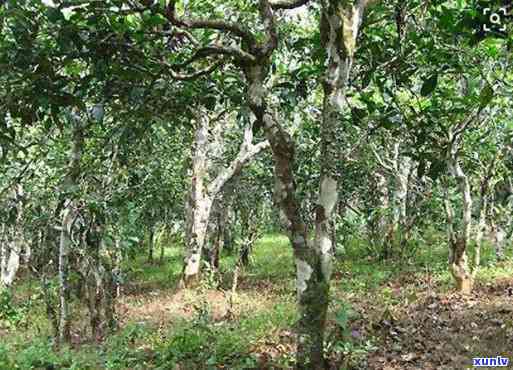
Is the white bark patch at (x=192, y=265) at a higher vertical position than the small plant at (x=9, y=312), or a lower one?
higher

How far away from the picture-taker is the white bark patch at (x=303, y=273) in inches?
184

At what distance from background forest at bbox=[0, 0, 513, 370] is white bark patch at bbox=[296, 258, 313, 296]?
2cm

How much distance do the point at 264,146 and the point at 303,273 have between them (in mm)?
8892

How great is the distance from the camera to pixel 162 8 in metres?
4.00

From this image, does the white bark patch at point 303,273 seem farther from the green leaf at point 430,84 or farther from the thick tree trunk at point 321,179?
the green leaf at point 430,84

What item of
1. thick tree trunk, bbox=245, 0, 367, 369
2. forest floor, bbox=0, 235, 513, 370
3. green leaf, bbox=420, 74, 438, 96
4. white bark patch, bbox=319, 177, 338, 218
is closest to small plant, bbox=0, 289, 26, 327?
forest floor, bbox=0, 235, 513, 370

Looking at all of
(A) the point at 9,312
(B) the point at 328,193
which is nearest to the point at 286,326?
(B) the point at 328,193

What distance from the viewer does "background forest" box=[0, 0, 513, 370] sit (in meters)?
4.20

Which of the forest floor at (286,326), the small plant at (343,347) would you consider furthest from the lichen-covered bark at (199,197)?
the small plant at (343,347)

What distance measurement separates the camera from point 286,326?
26.6ft

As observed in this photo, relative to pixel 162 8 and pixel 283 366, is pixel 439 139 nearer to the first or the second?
pixel 283 366

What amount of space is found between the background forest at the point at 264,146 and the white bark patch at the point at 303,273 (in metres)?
0.02

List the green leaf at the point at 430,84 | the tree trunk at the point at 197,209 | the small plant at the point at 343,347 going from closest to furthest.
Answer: the green leaf at the point at 430,84 < the small plant at the point at 343,347 < the tree trunk at the point at 197,209

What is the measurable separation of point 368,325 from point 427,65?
3732 mm
